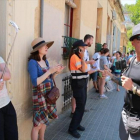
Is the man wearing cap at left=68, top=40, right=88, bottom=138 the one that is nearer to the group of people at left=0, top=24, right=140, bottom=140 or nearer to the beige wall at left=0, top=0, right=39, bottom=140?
the group of people at left=0, top=24, right=140, bottom=140

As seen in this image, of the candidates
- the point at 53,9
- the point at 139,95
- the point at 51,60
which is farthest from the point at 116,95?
the point at 139,95

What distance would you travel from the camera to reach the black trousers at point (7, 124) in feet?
7.33

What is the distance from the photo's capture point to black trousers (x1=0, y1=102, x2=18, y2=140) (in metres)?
2.23

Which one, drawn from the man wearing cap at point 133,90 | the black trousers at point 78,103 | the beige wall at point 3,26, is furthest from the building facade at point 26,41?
the man wearing cap at point 133,90

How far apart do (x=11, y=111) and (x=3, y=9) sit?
1332 millimetres

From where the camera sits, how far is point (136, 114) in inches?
81.2

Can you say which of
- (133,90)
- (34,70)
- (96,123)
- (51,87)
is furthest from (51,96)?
(96,123)

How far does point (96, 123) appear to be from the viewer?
4527 millimetres

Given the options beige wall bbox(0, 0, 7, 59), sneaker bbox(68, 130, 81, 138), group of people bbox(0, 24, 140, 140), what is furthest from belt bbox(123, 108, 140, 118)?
sneaker bbox(68, 130, 81, 138)

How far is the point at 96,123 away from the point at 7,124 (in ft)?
8.85

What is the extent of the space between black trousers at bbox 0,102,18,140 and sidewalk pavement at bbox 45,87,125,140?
1.44 m

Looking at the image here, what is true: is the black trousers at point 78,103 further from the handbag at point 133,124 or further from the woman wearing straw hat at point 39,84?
the handbag at point 133,124

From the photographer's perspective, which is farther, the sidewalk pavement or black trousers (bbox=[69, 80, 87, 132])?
the sidewalk pavement

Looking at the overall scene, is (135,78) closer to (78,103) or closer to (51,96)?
(51,96)
